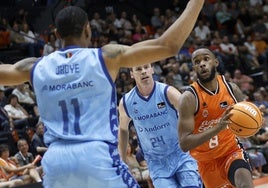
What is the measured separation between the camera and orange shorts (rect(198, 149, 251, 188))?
18.8 feet

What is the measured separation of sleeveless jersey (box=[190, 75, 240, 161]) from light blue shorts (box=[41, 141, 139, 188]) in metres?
2.77

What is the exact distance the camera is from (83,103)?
314 cm

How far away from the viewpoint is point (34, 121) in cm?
1174

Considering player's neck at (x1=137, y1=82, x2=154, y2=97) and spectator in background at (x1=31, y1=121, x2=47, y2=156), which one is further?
spectator in background at (x1=31, y1=121, x2=47, y2=156)

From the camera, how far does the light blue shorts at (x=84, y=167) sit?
10.1 ft

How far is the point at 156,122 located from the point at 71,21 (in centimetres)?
336

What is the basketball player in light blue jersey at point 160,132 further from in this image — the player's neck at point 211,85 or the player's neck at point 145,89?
the player's neck at point 211,85

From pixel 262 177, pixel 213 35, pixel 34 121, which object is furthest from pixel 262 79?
pixel 34 121

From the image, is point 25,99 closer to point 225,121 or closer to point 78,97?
point 225,121

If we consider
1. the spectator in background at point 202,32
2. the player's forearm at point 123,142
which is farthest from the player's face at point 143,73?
the spectator in background at point 202,32

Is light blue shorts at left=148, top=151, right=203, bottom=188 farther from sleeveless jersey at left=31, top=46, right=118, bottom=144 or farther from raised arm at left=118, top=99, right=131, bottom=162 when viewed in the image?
sleeveless jersey at left=31, top=46, right=118, bottom=144

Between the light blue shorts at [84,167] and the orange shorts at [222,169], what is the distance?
9.02 feet

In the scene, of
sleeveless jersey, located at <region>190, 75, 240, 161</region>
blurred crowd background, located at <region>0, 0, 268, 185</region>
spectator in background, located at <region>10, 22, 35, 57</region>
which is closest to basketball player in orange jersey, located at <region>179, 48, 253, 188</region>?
sleeveless jersey, located at <region>190, 75, 240, 161</region>

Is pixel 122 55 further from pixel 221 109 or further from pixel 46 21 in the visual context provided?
pixel 46 21
